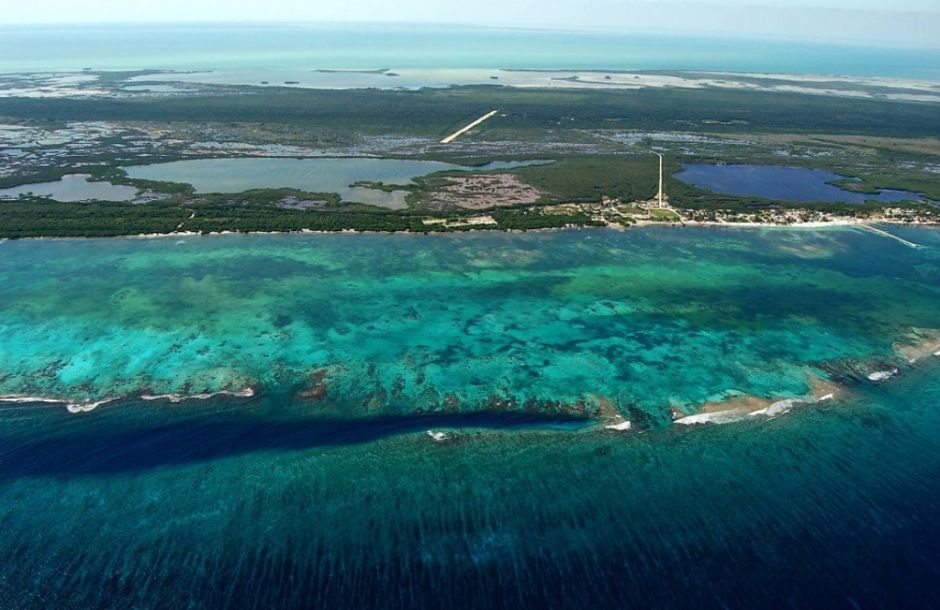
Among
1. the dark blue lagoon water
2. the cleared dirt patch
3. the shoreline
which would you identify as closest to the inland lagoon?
the shoreline

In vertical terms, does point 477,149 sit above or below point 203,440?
above

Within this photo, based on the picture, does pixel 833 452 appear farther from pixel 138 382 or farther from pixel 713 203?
pixel 713 203

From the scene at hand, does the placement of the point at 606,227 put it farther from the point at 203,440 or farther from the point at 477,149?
the point at 203,440

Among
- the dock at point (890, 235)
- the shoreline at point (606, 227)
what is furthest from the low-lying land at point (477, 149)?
the dock at point (890, 235)

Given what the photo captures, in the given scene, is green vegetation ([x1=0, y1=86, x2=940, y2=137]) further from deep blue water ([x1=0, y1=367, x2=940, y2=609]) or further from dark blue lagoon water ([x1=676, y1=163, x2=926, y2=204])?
deep blue water ([x1=0, y1=367, x2=940, y2=609])

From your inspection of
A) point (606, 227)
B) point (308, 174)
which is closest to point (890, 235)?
point (606, 227)

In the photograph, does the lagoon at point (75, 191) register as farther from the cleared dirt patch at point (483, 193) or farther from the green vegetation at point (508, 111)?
the green vegetation at point (508, 111)
